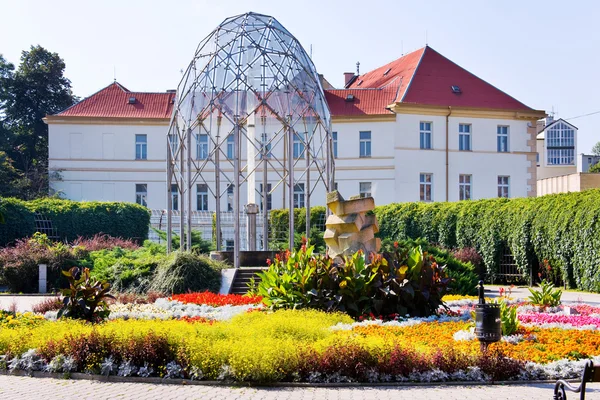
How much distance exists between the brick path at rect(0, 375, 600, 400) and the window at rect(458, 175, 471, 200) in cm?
4082

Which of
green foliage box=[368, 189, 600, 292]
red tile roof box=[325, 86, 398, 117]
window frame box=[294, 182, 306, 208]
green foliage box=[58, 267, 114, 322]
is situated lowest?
green foliage box=[58, 267, 114, 322]

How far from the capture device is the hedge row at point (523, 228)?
25.3 metres

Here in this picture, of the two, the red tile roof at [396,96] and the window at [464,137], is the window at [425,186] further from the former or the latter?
the red tile roof at [396,96]

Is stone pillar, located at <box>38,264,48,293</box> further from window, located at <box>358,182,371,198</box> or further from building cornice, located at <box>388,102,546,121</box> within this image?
building cornice, located at <box>388,102,546,121</box>

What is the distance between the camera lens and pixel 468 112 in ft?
164

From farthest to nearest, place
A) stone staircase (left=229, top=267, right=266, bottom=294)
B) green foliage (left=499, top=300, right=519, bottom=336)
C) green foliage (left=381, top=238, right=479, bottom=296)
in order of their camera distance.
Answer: green foliage (left=381, top=238, right=479, bottom=296), stone staircase (left=229, top=267, right=266, bottom=294), green foliage (left=499, top=300, right=519, bottom=336)

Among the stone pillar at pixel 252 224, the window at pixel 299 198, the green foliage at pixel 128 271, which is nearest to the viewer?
the green foliage at pixel 128 271

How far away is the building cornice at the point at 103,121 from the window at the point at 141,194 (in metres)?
3.96

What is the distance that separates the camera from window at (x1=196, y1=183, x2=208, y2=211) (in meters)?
47.9

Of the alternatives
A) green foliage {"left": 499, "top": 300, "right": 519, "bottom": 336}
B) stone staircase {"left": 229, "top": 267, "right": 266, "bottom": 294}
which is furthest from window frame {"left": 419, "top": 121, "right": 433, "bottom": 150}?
green foliage {"left": 499, "top": 300, "right": 519, "bottom": 336}

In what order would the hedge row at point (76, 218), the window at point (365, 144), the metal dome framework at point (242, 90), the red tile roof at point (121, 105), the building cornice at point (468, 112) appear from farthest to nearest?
the red tile roof at point (121, 105)
the window at point (365, 144)
the building cornice at point (468, 112)
the hedge row at point (76, 218)
the metal dome framework at point (242, 90)

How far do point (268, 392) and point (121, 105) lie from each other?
43.7m

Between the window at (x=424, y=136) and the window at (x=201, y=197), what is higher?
the window at (x=424, y=136)

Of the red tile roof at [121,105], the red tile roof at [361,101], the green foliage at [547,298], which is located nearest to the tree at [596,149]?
the red tile roof at [361,101]
